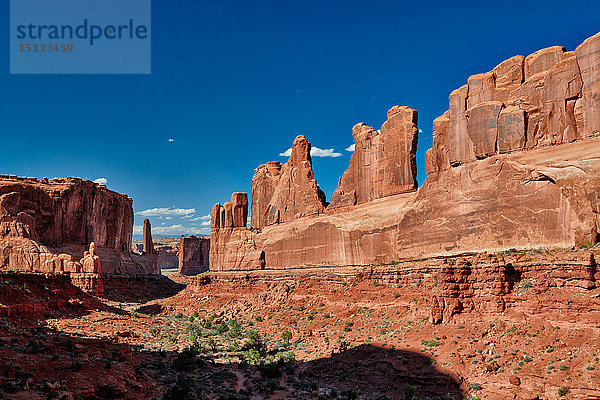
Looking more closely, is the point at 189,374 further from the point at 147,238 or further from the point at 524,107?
the point at 147,238

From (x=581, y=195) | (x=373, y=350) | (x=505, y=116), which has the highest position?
(x=505, y=116)

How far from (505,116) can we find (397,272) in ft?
34.4

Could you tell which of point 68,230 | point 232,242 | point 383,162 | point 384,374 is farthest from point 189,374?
point 68,230

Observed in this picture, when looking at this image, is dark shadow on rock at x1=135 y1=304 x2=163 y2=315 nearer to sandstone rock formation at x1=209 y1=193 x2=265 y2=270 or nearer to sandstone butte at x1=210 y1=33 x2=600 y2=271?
sandstone rock formation at x1=209 y1=193 x2=265 y2=270

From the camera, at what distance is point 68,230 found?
6688 centimetres

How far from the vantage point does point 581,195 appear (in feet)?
60.2

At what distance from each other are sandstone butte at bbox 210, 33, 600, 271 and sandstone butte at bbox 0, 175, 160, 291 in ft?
104

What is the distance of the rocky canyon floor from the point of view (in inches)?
570

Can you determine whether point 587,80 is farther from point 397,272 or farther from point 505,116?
point 397,272

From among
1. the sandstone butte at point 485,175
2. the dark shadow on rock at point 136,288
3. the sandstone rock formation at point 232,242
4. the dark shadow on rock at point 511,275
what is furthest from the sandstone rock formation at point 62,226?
the dark shadow on rock at point 511,275

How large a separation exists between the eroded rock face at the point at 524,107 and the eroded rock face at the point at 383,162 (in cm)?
341

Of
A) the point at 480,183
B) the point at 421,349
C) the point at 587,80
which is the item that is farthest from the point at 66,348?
the point at 587,80

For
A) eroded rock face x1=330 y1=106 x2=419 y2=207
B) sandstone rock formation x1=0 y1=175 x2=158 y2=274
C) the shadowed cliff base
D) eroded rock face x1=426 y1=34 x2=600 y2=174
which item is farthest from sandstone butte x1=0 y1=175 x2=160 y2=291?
eroded rock face x1=426 y1=34 x2=600 y2=174

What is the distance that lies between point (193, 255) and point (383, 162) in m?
82.5
